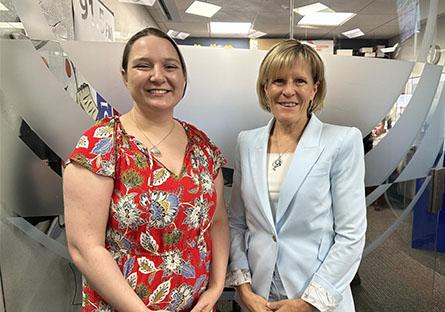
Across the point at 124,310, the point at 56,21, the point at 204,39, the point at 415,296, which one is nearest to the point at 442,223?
the point at 415,296

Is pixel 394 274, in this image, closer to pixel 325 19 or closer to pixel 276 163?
pixel 276 163

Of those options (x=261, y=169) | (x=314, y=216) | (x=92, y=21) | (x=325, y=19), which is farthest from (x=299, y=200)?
(x=92, y=21)

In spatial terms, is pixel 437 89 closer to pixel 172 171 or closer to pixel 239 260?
pixel 239 260

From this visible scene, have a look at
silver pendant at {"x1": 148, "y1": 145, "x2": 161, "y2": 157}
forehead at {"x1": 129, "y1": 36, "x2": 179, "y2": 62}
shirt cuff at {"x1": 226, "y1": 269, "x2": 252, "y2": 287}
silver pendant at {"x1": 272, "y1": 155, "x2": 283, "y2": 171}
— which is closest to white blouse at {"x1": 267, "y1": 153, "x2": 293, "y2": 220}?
silver pendant at {"x1": 272, "y1": 155, "x2": 283, "y2": 171}

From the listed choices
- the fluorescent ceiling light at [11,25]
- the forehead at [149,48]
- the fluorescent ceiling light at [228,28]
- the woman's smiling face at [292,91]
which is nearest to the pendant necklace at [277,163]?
the woman's smiling face at [292,91]

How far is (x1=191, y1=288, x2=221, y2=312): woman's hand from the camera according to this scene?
1.25 metres

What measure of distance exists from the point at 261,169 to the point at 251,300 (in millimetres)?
498

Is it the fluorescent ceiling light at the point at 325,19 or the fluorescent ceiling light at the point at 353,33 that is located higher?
the fluorescent ceiling light at the point at 325,19

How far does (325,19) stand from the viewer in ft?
5.68

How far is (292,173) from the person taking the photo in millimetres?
1270

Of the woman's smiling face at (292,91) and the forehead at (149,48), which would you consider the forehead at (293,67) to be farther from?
the forehead at (149,48)

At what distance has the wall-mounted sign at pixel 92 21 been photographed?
155 centimetres

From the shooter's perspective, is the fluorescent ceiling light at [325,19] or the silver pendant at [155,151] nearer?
the silver pendant at [155,151]

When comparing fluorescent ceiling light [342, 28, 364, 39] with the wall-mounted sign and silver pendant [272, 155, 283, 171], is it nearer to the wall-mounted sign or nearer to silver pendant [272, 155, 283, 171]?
silver pendant [272, 155, 283, 171]
